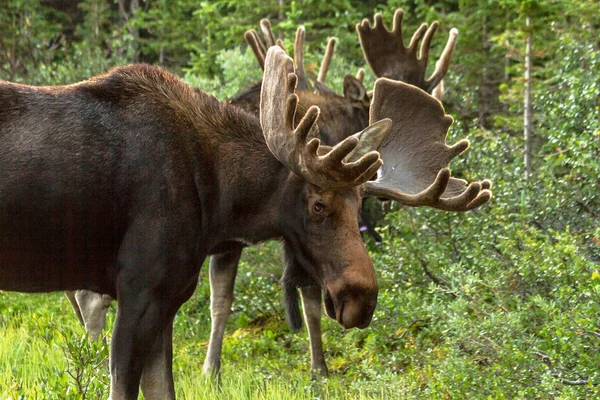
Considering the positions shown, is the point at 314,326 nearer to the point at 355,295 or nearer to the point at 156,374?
the point at 156,374

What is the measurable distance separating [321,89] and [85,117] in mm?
3940

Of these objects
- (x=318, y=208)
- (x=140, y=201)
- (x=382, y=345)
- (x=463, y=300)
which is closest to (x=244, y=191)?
(x=318, y=208)

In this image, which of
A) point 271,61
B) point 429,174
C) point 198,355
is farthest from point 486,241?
point 271,61

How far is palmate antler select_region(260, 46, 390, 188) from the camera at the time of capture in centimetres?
504

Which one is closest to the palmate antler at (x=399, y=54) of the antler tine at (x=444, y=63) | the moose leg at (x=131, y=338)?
the antler tine at (x=444, y=63)

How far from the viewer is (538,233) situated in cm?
716

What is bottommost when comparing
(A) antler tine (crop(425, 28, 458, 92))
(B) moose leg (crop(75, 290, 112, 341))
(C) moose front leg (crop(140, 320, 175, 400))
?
(C) moose front leg (crop(140, 320, 175, 400))

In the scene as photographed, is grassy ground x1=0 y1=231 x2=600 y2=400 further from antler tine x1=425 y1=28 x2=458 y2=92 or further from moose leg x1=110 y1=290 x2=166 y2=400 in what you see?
antler tine x1=425 y1=28 x2=458 y2=92

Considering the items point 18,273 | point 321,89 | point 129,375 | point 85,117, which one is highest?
point 321,89

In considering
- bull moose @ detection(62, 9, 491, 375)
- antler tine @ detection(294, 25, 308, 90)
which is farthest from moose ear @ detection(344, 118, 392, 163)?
antler tine @ detection(294, 25, 308, 90)

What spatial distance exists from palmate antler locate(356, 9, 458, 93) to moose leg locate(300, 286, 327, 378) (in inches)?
95.7

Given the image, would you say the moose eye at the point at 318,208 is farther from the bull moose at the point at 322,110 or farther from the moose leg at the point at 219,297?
the moose leg at the point at 219,297

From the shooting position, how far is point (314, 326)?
8.09 meters

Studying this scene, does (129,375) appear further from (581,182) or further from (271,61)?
(581,182)
